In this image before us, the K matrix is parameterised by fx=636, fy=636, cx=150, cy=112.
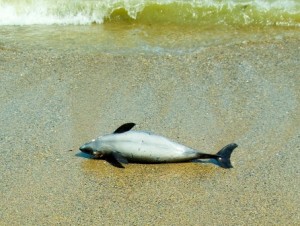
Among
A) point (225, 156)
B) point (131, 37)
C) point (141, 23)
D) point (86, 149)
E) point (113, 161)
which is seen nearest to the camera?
point (225, 156)

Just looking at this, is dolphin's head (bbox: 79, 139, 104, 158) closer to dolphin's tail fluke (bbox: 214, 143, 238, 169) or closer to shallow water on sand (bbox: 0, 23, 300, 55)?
dolphin's tail fluke (bbox: 214, 143, 238, 169)

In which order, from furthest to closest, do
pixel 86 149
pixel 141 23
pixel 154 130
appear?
pixel 141 23 → pixel 154 130 → pixel 86 149

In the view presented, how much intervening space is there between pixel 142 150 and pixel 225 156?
690 millimetres

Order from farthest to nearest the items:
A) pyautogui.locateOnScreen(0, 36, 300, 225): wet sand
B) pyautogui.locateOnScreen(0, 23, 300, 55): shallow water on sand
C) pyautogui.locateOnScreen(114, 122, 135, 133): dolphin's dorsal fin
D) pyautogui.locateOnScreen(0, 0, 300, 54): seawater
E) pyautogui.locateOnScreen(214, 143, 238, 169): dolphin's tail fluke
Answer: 1. pyautogui.locateOnScreen(0, 0, 300, 54): seawater
2. pyautogui.locateOnScreen(0, 23, 300, 55): shallow water on sand
3. pyautogui.locateOnScreen(114, 122, 135, 133): dolphin's dorsal fin
4. pyautogui.locateOnScreen(214, 143, 238, 169): dolphin's tail fluke
5. pyautogui.locateOnScreen(0, 36, 300, 225): wet sand

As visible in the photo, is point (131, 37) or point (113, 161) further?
point (131, 37)

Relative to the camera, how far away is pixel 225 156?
17.2 ft

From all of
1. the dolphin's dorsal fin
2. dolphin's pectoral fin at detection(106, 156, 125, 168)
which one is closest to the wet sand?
dolphin's pectoral fin at detection(106, 156, 125, 168)

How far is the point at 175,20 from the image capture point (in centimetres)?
1022

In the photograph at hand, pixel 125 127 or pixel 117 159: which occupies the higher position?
pixel 125 127

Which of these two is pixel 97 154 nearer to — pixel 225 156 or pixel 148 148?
pixel 148 148

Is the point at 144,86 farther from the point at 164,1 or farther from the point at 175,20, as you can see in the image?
the point at 164,1

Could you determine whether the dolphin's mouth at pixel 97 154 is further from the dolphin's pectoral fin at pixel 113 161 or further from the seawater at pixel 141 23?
the seawater at pixel 141 23

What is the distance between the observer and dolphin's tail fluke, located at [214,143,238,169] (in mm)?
5223

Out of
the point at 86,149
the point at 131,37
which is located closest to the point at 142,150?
the point at 86,149
